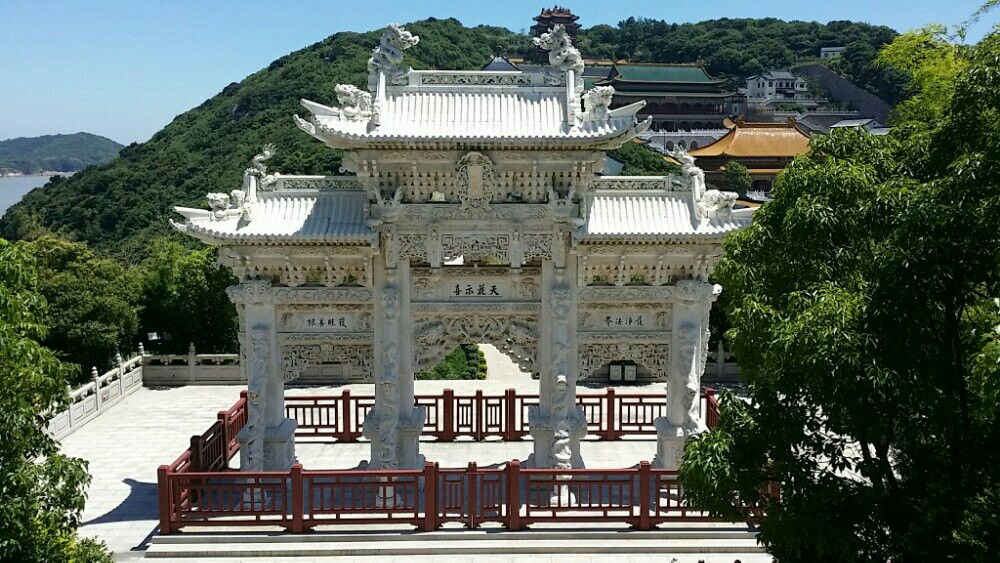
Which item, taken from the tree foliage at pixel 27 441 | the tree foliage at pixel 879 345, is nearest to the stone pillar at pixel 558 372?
the tree foliage at pixel 879 345

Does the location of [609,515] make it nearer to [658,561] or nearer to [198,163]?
[658,561]

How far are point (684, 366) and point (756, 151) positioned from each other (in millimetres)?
38413

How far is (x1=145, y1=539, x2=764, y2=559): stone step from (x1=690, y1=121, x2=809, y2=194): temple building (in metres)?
38.0

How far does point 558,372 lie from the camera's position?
33.3 feet

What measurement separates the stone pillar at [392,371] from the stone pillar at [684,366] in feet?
10.5

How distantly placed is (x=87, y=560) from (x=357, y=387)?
464 inches

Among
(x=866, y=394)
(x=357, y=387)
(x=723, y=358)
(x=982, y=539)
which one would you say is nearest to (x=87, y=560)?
(x=866, y=394)

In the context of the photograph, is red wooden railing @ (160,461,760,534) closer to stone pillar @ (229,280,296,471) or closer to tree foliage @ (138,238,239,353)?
stone pillar @ (229,280,296,471)

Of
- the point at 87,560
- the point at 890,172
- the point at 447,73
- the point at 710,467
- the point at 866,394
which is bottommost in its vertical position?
the point at 87,560

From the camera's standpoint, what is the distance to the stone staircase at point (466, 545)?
30.0 ft

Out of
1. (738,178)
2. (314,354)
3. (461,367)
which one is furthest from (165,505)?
(738,178)

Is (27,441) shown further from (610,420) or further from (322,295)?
(610,420)

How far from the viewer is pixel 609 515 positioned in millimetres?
9859

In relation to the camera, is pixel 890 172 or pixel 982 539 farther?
pixel 890 172
